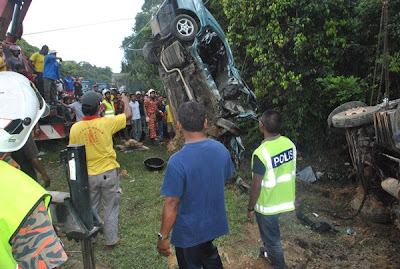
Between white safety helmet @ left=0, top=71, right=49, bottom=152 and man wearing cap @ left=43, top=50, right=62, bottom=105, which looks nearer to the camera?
white safety helmet @ left=0, top=71, right=49, bottom=152

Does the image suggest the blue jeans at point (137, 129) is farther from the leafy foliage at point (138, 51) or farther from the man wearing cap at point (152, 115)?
the leafy foliage at point (138, 51)

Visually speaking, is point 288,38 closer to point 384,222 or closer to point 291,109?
point 291,109

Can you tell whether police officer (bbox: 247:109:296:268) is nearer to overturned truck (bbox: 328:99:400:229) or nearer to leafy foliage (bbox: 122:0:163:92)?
overturned truck (bbox: 328:99:400:229)

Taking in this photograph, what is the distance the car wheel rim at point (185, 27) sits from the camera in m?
6.18

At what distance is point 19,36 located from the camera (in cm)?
618

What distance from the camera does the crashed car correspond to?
597 cm

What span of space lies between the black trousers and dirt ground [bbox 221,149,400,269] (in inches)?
42.0

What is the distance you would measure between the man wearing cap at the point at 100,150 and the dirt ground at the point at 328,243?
4.68 feet

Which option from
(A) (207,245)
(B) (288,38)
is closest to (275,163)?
(A) (207,245)

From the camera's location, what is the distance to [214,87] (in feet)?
19.7

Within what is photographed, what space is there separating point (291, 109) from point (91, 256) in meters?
6.82

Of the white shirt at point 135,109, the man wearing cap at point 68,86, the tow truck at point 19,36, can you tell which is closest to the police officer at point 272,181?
the tow truck at point 19,36

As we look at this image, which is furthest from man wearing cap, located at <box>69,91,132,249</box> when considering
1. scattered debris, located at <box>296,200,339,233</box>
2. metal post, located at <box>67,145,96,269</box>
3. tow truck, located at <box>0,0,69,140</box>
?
scattered debris, located at <box>296,200,339,233</box>

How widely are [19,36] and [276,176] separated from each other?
615 centimetres
